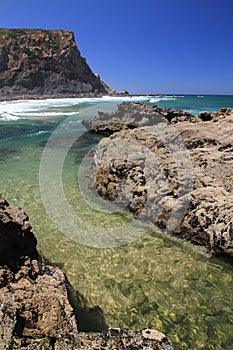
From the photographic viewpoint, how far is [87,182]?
9070 mm

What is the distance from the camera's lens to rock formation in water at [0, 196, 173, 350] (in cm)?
228

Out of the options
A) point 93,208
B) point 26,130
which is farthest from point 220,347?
point 26,130

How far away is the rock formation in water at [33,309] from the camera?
2277 mm

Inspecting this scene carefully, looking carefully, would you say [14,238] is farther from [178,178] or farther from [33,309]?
[178,178]

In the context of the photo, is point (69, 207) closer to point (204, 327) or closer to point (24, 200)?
point (24, 200)

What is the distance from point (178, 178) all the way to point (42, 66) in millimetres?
79084

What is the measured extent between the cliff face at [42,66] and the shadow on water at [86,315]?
6926cm

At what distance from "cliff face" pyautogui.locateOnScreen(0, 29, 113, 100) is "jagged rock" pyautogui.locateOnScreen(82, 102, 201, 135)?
2062 inches

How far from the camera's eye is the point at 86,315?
12.6 feet

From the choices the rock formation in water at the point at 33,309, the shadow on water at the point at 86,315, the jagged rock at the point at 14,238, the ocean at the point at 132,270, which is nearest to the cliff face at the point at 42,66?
the ocean at the point at 132,270

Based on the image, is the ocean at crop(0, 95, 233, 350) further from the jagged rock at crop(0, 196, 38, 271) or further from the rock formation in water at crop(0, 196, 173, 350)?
the jagged rock at crop(0, 196, 38, 271)

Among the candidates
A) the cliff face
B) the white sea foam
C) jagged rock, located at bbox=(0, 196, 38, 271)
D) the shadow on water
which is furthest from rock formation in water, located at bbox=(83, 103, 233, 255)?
the cliff face

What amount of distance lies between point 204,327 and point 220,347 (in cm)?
32

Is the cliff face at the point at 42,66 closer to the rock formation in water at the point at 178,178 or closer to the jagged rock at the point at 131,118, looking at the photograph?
the jagged rock at the point at 131,118
